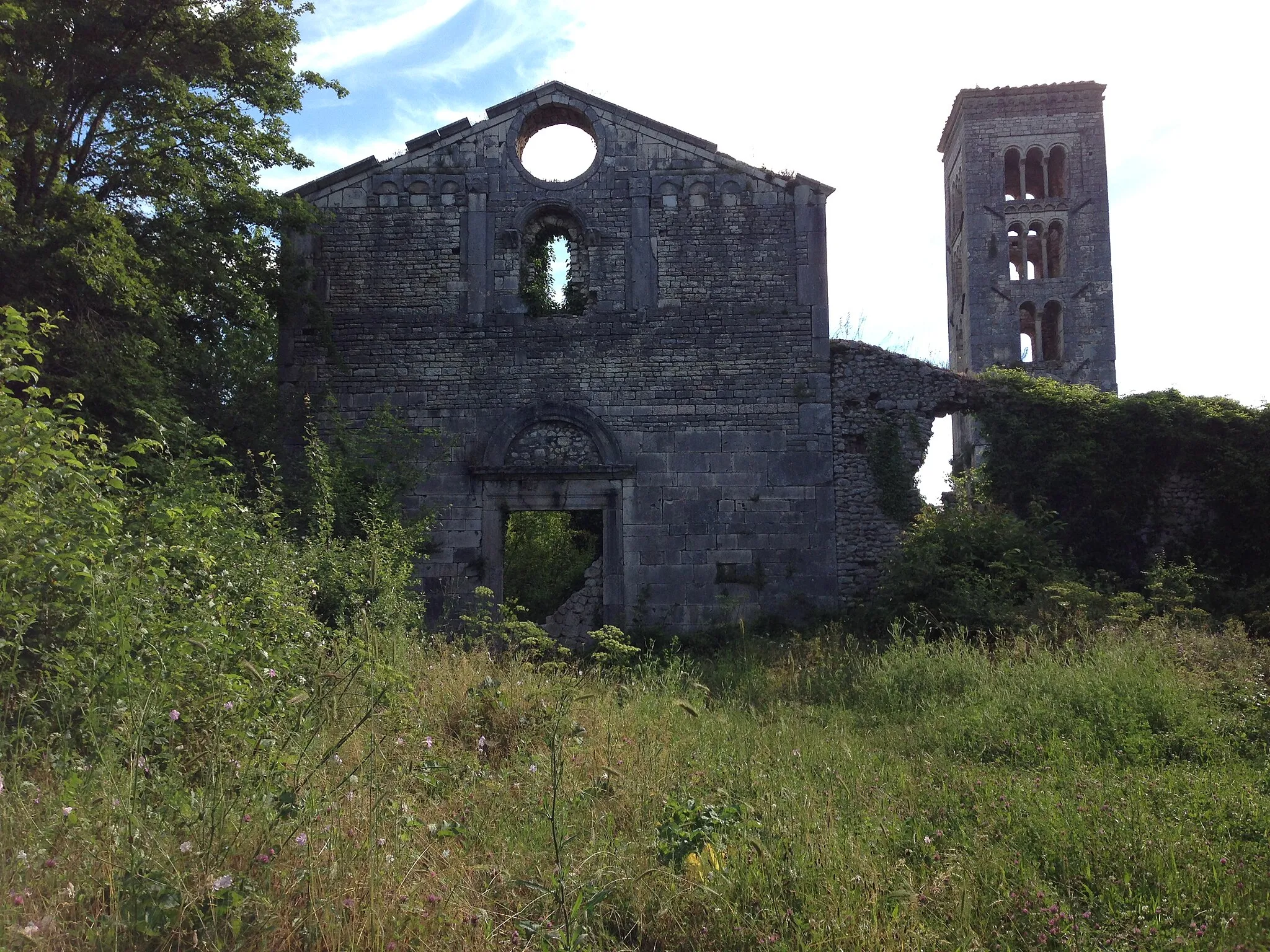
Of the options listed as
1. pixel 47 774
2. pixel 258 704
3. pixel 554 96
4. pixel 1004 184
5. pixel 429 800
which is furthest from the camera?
pixel 1004 184

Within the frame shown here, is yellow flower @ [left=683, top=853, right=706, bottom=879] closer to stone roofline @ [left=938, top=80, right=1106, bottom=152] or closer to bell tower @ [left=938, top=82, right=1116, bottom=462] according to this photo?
bell tower @ [left=938, top=82, right=1116, bottom=462]

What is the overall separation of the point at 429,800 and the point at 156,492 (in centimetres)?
401

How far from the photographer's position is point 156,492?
23.3ft

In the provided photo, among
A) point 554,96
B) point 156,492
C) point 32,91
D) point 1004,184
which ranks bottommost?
point 156,492

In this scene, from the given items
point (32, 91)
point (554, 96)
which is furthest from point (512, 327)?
point (32, 91)

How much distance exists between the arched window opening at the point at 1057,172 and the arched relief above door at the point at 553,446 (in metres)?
21.7

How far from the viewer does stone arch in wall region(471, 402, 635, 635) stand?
12.0 meters

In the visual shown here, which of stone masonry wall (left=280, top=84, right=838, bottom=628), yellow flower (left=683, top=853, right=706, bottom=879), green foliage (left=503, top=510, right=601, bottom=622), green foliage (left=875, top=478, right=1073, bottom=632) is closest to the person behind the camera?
yellow flower (left=683, top=853, right=706, bottom=879)

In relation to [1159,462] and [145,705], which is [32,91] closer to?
[145,705]

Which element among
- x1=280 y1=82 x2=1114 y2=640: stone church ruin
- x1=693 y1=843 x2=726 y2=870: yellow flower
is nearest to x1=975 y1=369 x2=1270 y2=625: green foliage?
x1=280 y1=82 x2=1114 y2=640: stone church ruin

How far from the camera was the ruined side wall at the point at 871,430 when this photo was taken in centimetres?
1201

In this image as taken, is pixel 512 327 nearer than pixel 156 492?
No

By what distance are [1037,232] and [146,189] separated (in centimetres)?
2593

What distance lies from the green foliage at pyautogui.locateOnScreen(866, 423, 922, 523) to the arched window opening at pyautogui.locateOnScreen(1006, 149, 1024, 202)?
19186 millimetres
